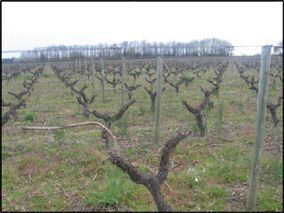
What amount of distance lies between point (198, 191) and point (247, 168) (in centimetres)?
116

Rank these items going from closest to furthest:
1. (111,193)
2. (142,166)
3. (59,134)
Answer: (111,193) → (142,166) → (59,134)

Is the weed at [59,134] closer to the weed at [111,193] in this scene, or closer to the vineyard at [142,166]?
the vineyard at [142,166]

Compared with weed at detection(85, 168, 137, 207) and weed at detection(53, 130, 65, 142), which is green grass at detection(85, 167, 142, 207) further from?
weed at detection(53, 130, 65, 142)

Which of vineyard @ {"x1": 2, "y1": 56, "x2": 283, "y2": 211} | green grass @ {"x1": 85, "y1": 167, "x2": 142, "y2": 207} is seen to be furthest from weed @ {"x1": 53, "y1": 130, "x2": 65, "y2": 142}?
green grass @ {"x1": 85, "y1": 167, "x2": 142, "y2": 207}

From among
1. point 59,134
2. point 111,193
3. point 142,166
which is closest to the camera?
point 111,193

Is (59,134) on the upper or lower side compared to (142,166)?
upper

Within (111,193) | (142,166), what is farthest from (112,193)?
(142,166)

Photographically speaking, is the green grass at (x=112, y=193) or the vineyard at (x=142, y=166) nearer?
the vineyard at (x=142, y=166)

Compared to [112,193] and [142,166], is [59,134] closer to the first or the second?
[142,166]

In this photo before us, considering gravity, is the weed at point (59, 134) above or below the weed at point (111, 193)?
above

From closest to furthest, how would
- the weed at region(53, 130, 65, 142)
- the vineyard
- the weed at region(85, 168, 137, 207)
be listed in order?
the vineyard → the weed at region(85, 168, 137, 207) → the weed at region(53, 130, 65, 142)

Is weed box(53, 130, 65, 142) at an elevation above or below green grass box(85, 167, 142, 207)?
above

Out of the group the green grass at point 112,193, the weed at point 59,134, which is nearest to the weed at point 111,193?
the green grass at point 112,193

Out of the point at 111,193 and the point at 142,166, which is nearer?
the point at 111,193
